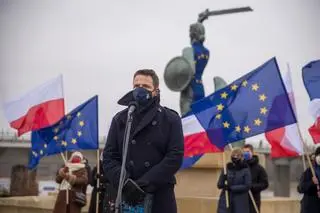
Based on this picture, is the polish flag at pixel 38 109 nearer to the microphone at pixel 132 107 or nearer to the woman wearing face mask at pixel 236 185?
the woman wearing face mask at pixel 236 185

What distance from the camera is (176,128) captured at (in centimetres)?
474

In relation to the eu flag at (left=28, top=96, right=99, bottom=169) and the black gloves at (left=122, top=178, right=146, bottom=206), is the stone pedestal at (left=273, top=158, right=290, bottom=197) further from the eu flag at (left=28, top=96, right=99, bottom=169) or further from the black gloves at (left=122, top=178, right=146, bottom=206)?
the black gloves at (left=122, top=178, right=146, bottom=206)

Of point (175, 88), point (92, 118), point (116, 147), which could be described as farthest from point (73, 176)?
point (175, 88)

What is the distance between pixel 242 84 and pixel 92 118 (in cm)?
256

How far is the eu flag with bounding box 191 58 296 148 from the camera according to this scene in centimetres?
828

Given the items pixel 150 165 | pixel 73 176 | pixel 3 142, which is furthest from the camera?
pixel 3 142

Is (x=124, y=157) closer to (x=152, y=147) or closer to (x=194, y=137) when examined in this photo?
(x=152, y=147)

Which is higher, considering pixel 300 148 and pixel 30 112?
pixel 30 112

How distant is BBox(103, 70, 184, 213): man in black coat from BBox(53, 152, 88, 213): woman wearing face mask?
436 centimetres

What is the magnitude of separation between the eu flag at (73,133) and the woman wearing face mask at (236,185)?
1.94 meters

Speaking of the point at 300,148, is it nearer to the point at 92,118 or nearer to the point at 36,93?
the point at 92,118

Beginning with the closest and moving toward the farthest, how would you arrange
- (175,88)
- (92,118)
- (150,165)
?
1. (150,165)
2. (92,118)
3. (175,88)

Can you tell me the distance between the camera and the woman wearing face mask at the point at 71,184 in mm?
9055

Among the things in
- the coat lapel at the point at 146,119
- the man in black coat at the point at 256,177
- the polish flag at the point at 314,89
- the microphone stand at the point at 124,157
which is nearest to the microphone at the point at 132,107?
the microphone stand at the point at 124,157
